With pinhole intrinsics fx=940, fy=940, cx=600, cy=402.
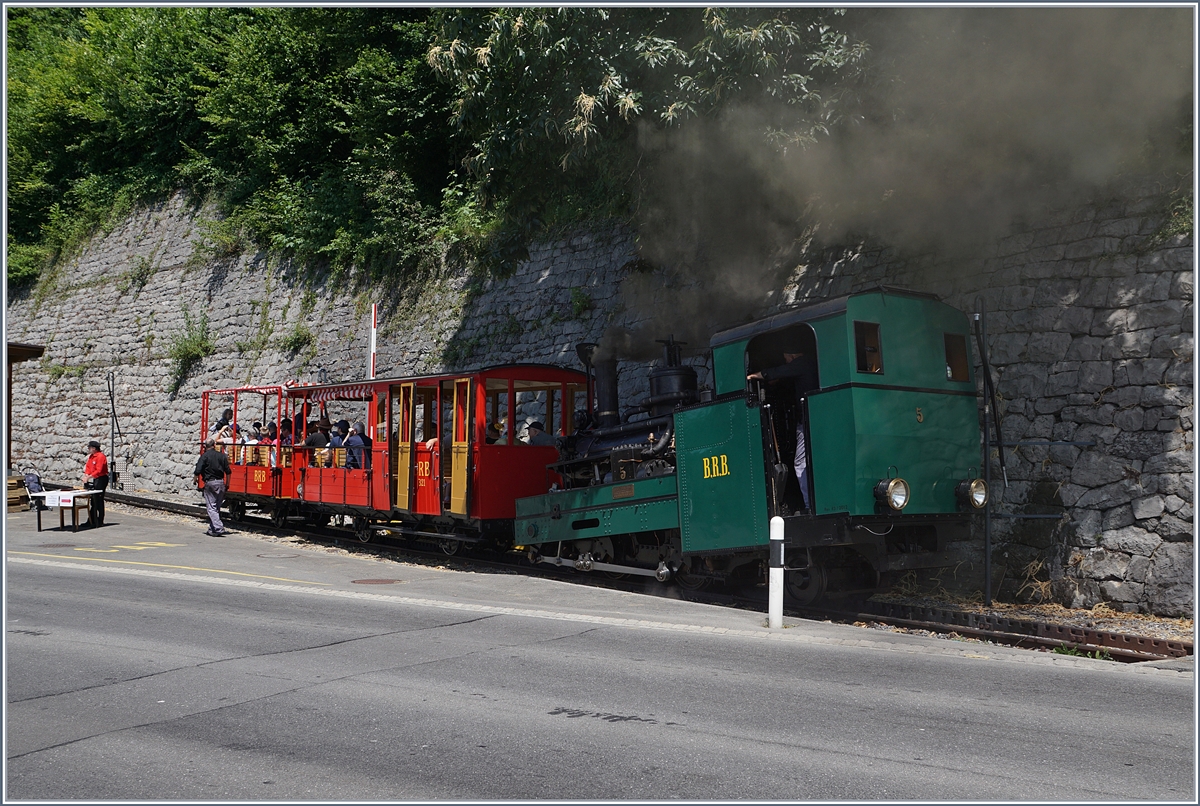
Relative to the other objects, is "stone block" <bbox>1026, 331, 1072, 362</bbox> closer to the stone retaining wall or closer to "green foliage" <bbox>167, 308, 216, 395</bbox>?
the stone retaining wall

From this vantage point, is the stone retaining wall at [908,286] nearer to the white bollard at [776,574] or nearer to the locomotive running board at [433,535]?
the white bollard at [776,574]

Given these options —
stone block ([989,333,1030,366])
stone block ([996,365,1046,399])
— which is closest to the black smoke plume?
stone block ([989,333,1030,366])

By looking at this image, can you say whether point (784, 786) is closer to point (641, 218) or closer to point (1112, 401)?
point (1112, 401)

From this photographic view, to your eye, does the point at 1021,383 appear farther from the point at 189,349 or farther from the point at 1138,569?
the point at 189,349

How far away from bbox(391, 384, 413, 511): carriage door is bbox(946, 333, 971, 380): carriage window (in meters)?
7.97

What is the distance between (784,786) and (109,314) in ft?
98.5

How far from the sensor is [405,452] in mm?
14234

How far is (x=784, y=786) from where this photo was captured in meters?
4.39

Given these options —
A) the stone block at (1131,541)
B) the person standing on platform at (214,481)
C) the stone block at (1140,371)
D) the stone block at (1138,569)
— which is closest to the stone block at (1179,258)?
the stone block at (1140,371)

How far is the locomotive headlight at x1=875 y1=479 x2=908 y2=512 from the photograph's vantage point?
8.43m

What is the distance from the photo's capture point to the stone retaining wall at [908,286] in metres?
9.19

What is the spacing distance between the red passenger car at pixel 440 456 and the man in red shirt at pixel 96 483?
13.4 ft

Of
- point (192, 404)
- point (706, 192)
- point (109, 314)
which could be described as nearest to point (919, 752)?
point (706, 192)

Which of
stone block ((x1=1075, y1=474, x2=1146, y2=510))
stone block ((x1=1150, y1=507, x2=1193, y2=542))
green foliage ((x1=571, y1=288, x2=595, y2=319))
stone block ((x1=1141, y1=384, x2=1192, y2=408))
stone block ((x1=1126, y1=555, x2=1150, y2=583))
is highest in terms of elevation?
green foliage ((x1=571, y1=288, x2=595, y2=319))
